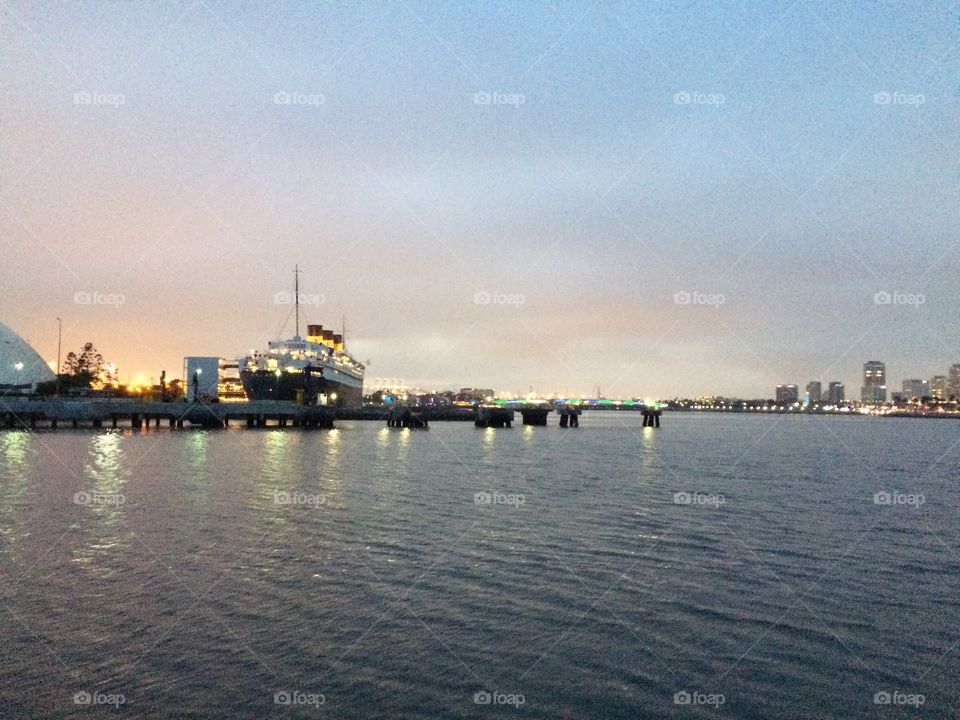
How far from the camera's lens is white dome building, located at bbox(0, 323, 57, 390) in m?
131

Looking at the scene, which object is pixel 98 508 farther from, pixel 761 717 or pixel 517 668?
pixel 761 717

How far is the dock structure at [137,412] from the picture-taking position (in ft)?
306

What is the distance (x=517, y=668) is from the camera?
472 inches

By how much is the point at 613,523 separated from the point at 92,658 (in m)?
18.0

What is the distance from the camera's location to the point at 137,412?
97312mm
